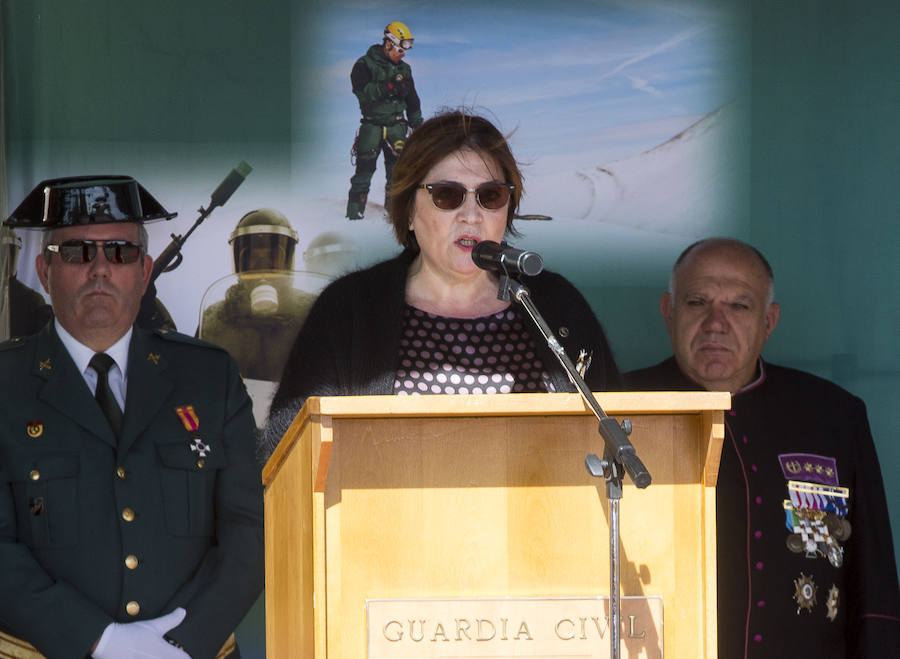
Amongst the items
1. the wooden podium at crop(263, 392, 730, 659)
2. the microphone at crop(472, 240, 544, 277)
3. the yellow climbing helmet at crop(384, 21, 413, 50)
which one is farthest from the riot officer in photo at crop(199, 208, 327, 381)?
the wooden podium at crop(263, 392, 730, 659)

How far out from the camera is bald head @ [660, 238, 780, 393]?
3.93 metres

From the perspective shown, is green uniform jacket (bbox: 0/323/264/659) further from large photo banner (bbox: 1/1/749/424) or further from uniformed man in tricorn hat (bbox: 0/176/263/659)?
large photo banner (bbox: 1/1/749/424)

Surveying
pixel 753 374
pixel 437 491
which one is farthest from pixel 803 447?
pixel 437 491

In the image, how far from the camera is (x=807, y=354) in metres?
4.01

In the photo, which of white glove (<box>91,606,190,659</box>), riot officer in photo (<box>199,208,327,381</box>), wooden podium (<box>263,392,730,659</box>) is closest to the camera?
wooden podium (<box>263,392,730,659</box>)

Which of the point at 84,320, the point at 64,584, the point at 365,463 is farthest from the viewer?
the point at 84,320

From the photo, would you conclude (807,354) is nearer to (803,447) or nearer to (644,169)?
(803,447)

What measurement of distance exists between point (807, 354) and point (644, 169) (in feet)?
2.64

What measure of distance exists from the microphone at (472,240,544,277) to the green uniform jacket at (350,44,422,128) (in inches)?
60.0

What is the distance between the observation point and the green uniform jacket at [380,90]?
3824 mm

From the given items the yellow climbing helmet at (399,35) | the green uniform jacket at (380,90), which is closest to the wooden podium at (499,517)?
the green uniform jacket at (380,90)

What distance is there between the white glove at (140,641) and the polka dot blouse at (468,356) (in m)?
0.94

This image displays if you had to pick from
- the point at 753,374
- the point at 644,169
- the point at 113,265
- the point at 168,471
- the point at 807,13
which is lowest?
the point at 168,471

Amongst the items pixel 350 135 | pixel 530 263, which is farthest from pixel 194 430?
pixel 530 263
